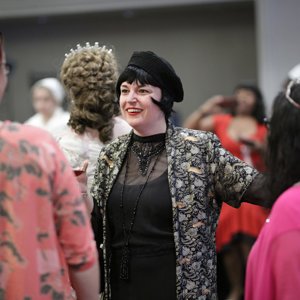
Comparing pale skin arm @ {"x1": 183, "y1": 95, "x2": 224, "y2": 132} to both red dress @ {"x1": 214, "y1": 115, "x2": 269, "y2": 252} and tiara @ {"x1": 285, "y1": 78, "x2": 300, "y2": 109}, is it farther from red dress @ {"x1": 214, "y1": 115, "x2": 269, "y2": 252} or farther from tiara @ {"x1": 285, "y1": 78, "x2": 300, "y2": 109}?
tiara @ {"x1": 285, "y1": 78, "x2": 300, "y2": 109}

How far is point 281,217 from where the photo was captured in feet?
4.98

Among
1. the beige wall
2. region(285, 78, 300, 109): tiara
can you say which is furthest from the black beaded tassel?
the beige wall

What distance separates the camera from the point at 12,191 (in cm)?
152

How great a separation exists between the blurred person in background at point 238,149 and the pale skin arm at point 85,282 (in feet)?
9.04

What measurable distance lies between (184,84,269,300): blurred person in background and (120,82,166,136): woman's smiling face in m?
2.04

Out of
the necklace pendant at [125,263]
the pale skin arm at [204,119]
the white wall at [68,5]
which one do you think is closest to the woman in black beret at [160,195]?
the necklace pendant at [125,263]

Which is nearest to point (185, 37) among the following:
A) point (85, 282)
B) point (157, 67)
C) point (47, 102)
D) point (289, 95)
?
point (47, 102)

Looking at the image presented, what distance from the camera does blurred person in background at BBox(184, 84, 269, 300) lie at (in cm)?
444

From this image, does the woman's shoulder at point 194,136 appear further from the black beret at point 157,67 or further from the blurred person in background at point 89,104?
the blurred person in background at point 89,104

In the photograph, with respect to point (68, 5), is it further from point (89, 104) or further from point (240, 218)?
point (89, 104)

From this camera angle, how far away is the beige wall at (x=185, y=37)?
7504mm

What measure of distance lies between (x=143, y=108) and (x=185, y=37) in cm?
542

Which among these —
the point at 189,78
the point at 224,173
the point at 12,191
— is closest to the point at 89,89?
the point at 224,173

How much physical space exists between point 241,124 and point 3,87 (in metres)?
3.37
